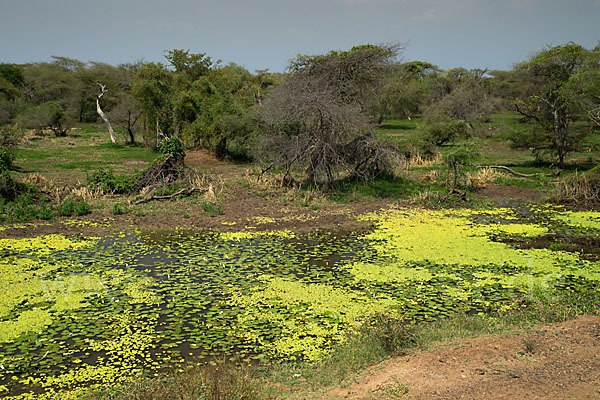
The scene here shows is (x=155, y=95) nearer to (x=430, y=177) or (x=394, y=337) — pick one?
(x=430, y=177)

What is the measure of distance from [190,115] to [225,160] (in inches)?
121

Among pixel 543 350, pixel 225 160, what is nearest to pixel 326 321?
pixel 543 350

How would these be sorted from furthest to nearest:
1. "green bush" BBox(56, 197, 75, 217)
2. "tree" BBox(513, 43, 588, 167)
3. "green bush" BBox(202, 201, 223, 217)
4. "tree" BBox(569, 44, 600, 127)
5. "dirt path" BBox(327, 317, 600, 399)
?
"tree" BBox(513, 43, 588, 167)
"tree" BBox(569, 44, 600, 127)
"green bush" BBox(202, 201, 223, 217)
"green bush" BBox(56, 197, 75, 217)
"dirt path" BBox(327, 317, 600, 399)

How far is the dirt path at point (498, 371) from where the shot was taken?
473 cm

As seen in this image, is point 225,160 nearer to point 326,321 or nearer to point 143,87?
point 143,87

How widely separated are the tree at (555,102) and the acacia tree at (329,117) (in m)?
7.91

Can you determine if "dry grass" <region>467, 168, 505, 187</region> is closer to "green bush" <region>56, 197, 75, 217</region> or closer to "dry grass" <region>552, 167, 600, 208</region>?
"dry grass" <region>552, 167, 600, 208</region>

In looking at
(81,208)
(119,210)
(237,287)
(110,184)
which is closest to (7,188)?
(81,208)

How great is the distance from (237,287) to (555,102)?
60.9 feet

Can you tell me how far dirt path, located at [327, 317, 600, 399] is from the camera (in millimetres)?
4730

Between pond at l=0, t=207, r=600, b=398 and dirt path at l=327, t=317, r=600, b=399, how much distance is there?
1.44 metres

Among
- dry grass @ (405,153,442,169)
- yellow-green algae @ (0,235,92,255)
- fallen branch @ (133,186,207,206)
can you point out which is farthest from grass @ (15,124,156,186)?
dry grass @ (405,153,442,169)

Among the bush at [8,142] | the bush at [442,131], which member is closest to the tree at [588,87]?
the bush at [442,131]

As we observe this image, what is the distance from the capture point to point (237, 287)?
8.85 meters
